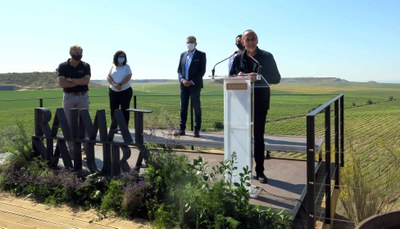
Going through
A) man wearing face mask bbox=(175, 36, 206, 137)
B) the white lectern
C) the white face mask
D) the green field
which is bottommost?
the green field

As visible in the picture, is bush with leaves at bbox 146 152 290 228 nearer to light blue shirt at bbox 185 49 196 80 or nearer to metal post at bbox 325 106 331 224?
metal post at bbox 325 106 331 224

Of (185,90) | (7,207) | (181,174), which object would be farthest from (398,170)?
(7,207)

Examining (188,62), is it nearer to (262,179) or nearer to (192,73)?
(192,73)

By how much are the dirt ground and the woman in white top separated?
2167mm

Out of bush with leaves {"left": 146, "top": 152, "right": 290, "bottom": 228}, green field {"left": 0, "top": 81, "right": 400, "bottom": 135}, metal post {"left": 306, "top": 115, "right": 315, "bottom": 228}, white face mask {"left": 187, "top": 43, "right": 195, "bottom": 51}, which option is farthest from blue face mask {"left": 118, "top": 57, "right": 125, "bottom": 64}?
metal post {"left": 306, "top": 115, "right": 315, "bottom": 228}

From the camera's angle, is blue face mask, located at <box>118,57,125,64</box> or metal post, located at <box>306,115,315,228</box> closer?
metal post, located at <box>306,115,315,228</box>

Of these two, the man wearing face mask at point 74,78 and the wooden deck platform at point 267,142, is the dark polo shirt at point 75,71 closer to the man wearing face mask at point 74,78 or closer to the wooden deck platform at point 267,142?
the man wearing face mask at point 74,78

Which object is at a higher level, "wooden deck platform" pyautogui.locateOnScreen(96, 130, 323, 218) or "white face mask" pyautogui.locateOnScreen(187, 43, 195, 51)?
"white face mask" pyautogui.locateOnScreen(187, 43, 195, 51)

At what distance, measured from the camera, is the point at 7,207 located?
160 inches

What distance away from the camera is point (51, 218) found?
373 cm

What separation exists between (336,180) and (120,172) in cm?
293

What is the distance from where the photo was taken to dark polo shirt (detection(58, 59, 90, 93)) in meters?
5.30

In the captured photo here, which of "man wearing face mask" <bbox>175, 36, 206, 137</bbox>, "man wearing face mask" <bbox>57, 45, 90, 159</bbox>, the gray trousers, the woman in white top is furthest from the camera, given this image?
"man wearing face mask" <bbox>175, 36, 206, 137</bbox>

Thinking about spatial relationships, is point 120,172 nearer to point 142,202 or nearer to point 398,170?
point 142,202
